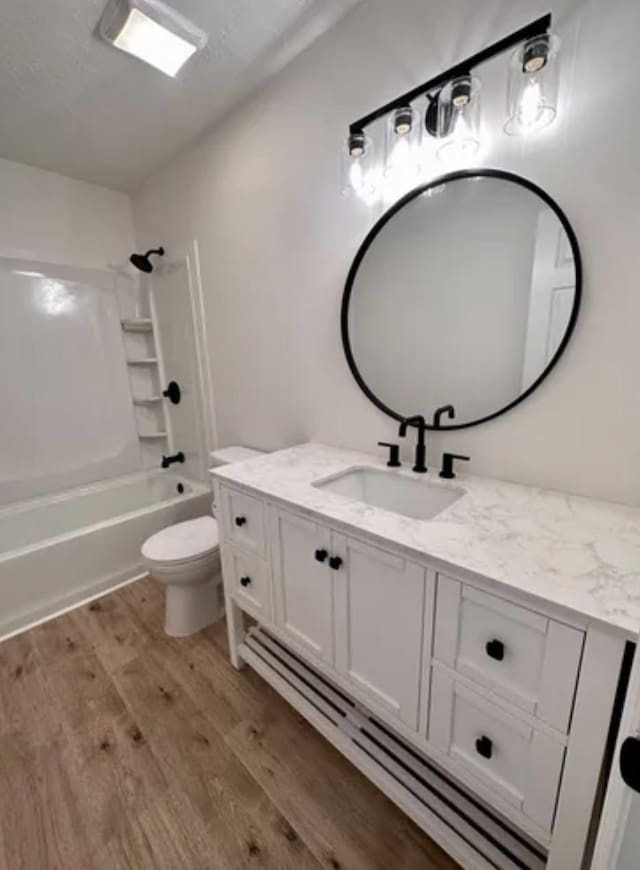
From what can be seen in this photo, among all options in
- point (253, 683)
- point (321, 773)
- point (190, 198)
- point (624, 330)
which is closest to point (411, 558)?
point (624, 330)

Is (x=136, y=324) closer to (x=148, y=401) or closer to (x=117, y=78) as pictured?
(x=148, y=401)

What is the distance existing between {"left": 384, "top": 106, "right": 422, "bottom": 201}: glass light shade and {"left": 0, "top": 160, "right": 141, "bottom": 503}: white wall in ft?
7.32

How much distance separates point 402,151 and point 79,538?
2.39 meters

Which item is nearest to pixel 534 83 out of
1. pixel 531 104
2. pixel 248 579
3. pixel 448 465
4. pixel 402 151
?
pixel 531 104

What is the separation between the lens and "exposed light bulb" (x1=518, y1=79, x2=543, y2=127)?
3.18ft

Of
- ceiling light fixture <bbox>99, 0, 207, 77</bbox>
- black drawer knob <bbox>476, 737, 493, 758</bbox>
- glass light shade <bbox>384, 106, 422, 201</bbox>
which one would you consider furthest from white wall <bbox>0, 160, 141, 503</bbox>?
black drawer knob <bbox>476, 737, 493, 758</bbox>

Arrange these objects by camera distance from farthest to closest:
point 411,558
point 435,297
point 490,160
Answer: point 435,297
point 490,160
point 411,558

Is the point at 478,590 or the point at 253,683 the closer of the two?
the point at 478,590

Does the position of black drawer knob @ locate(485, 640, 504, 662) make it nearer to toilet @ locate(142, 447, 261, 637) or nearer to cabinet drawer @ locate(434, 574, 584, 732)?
cabinet drawer @ locate(434, 574, 584, 732)

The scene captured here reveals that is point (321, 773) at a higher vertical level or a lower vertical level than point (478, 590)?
lower

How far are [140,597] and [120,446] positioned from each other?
1.17 meters

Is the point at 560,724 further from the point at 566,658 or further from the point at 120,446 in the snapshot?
the point at 120,446

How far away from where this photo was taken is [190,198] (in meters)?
2.18

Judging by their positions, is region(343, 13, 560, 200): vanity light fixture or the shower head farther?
the shower head
